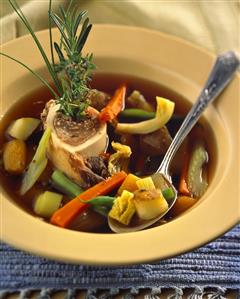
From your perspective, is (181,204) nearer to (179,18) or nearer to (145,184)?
(145,184)

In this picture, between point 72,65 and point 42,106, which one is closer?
point 72,65

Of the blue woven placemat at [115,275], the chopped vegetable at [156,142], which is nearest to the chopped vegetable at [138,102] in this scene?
the chopped vegetable at [156,142]

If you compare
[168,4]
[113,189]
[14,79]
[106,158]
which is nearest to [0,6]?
[14,79]

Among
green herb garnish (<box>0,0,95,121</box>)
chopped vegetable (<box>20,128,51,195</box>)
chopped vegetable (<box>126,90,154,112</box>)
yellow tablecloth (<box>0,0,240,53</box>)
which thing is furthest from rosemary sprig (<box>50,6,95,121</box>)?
yellow tablecloth (<box>0,0,240,53</box>)

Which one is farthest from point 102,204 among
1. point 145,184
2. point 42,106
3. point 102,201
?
point 42,106

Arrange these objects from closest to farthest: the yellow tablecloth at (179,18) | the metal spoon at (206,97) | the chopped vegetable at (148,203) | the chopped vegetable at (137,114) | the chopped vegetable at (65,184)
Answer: the chopped vegetable at (148,203) < the chopped vegetable at (65,184) < the metal spoon at (206,97) < the chopped vegetable at (137,114) < the yellow tablecloth at (179,18)

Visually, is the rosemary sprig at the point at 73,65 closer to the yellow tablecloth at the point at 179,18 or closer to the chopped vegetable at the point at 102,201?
the chopped vegetable at the point at 102,201

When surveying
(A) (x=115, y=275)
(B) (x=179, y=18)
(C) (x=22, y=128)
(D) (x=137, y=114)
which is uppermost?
(B) (x=179, y=18)
